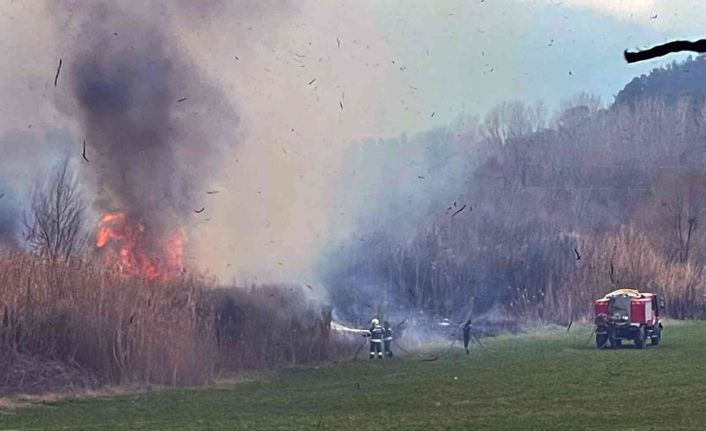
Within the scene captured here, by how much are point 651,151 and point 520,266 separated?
1574cm

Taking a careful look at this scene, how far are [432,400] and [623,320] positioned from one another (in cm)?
1411

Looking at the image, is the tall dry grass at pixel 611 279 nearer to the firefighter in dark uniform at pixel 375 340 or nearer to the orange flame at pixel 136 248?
the firefighter in dark uniform at pixel 375 340

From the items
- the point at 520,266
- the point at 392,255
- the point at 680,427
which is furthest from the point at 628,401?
the point at 520,266

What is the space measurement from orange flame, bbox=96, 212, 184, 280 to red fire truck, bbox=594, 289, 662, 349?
1297 cm

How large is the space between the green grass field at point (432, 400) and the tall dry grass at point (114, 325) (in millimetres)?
1131

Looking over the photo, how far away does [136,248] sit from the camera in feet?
80.4

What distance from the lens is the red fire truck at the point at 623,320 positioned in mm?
30656

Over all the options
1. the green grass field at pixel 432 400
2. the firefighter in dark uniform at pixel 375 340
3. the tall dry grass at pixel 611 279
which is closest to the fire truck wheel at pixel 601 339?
the green grass field at pixel 432 400

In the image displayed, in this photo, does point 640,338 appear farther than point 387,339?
Yes

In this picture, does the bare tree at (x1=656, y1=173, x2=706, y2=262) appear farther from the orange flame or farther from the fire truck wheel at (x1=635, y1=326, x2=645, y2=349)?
the orange flame

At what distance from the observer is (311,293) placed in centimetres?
2881

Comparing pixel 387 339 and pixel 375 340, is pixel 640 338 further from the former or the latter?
pixel 375 340

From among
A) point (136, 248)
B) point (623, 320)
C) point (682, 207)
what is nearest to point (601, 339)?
point (623, 320)

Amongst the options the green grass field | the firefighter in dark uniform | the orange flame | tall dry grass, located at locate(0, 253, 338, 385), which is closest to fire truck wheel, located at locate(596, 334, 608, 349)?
the green grass field
